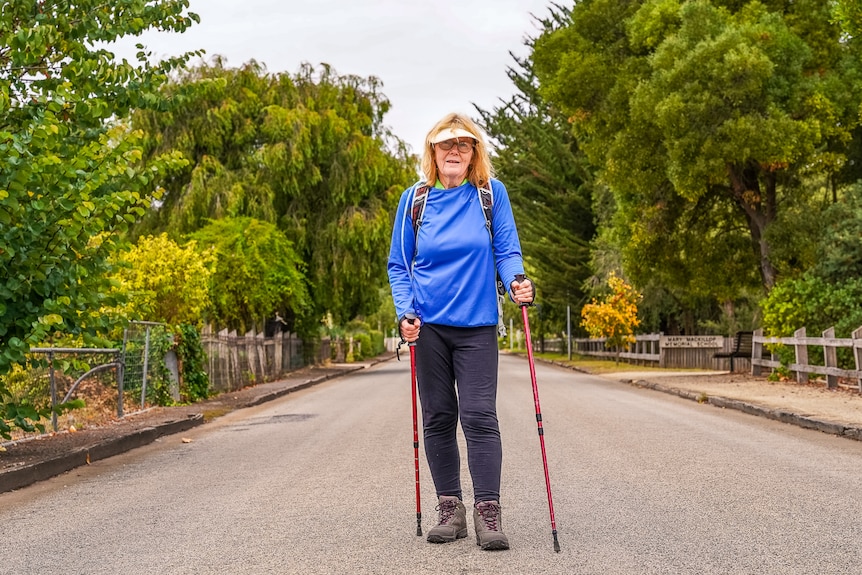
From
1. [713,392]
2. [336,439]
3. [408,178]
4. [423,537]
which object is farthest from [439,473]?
[408,178]

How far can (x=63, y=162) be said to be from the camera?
8.24 meters

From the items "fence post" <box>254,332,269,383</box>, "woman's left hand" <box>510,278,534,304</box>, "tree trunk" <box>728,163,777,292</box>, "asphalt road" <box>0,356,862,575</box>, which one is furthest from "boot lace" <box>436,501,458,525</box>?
"fence post" <box>254,332,269,383</box>

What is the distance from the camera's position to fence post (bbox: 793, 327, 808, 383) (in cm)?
1856

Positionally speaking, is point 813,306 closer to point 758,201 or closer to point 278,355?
point 758,201

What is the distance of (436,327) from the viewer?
538 centimetres

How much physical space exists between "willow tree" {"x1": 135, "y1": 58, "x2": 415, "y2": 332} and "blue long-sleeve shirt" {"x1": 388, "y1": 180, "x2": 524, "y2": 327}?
2258 cm

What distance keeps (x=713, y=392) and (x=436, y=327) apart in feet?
44.4

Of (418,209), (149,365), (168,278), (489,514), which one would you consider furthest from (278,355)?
(489,514)

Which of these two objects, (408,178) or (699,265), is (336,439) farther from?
(408,178)

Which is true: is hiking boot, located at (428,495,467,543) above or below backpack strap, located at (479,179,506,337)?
below

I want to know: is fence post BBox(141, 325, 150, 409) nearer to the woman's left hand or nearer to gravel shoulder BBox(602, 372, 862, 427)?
gravel shoulder BBox(602, 372, 862, 427)

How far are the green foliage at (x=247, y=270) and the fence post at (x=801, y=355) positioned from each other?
1210 centimetres

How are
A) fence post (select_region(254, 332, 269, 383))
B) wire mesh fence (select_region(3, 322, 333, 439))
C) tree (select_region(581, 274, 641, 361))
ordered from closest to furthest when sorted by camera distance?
1. wire mesh fence (select_region(3, 322, 333, 439))
2. fence post (select_region(254, 332, 269, 383))
3. tree (select_region(581, 274, 641, 361))

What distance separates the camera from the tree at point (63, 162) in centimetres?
777
